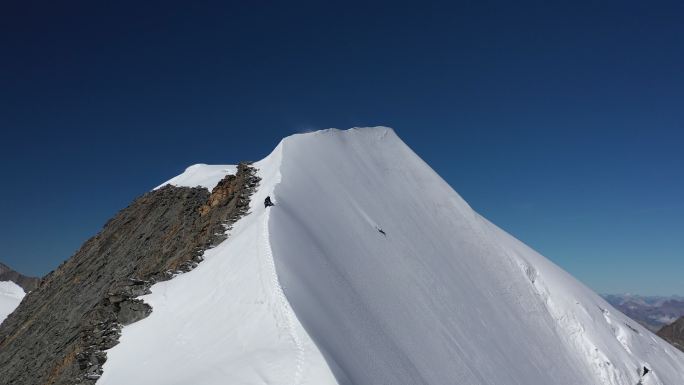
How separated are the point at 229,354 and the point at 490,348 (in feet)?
39.0

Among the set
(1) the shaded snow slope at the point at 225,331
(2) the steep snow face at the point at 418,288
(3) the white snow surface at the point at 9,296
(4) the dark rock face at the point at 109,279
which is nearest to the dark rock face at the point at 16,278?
(3) the white snow surface at the point at 9,296

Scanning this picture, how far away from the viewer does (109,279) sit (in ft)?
85.3

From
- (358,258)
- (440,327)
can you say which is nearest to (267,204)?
(358,258)

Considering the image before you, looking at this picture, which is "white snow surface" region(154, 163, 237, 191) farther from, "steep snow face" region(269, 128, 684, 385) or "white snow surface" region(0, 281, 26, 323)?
"white snow surface" region(0, 281, 26, 323)

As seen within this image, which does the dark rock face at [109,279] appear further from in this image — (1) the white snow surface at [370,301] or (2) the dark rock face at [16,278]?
(2) the dark rock face at [16,278]

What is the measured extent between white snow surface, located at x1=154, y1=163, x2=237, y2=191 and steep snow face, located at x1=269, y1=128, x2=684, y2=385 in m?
8.23

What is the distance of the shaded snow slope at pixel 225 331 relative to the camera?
384 inches

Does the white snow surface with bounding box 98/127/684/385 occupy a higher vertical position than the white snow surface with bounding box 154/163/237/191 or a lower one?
lower

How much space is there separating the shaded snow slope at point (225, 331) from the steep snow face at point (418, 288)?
0.50m

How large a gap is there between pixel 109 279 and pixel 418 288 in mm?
16858

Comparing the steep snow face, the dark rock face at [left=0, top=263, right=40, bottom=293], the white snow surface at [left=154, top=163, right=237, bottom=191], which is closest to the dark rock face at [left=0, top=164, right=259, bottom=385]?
the white snow surface at [left=154, top=163, right=237, bottom=191]

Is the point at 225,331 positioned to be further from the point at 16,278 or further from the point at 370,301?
the point at 16,278

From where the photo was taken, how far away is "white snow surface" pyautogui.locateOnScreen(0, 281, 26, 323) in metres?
62.9

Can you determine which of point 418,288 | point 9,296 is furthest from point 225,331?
point 9,296
